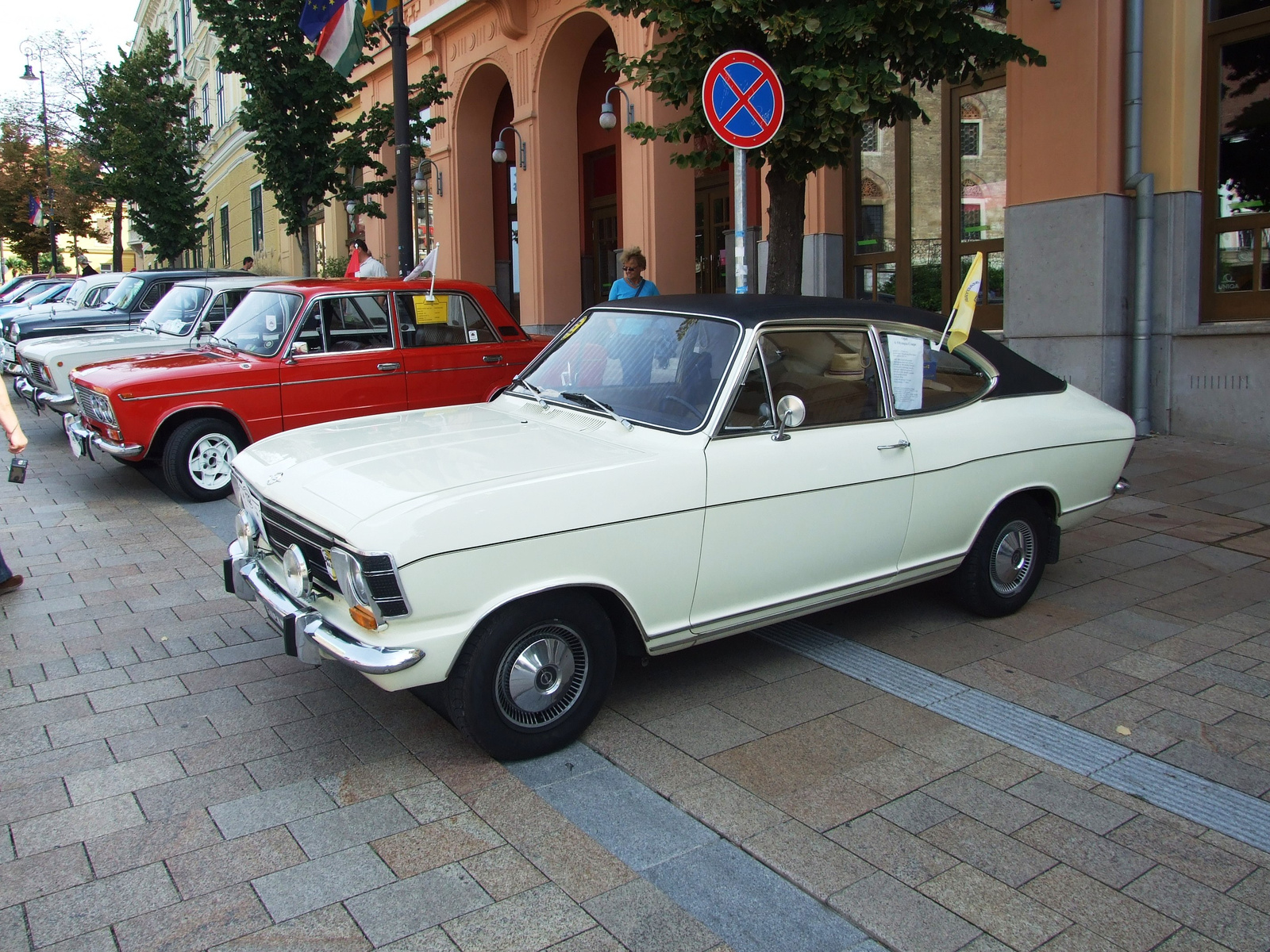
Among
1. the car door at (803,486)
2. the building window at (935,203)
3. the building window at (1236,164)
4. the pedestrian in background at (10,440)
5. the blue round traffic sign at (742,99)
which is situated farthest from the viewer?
the building window at (935,203)

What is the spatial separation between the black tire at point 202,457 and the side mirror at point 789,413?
534 cm

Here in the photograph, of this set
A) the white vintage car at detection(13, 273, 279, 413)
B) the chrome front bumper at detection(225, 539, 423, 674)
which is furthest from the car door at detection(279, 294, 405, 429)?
the chrome front bumper at detection(225, 539, 423, 674)

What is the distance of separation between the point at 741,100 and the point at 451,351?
3.44m

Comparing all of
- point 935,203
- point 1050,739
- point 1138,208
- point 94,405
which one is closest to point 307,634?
point 1050,739

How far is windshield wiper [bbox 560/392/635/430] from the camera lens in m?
4.27

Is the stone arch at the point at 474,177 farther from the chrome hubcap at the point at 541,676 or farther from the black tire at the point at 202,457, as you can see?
the chrome hubcap at the point at 541,676

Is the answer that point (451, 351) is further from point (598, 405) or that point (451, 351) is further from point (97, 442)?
point (598, 405)

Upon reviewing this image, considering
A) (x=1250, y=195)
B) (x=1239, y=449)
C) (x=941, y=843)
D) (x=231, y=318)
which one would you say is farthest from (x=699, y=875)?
(x=1250, y=195)

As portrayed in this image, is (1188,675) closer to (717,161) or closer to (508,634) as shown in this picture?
(508,634)

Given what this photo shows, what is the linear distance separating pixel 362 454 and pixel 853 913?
2.43 meters

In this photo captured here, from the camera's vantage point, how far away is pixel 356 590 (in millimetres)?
3492

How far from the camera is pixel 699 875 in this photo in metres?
3.08

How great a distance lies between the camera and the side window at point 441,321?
8.57 m

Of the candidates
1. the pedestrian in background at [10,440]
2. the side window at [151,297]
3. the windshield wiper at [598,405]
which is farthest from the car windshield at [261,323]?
the side window at [151,297]
